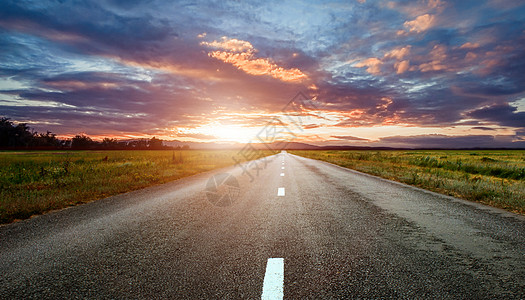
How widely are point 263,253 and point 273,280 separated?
88cm

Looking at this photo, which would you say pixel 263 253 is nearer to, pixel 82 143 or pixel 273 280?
pixel 273 280

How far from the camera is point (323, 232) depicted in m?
4.87

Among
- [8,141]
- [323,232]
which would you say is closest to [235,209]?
[323,232]

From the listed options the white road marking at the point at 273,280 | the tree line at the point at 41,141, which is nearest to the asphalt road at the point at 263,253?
the white road marking at the point at 273,280

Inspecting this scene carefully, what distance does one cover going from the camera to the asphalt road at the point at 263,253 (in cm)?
284

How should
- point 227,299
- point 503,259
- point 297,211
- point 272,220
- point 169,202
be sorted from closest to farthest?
point 227,299 → point 503,259 → point 272,220 → point 297,211 → point 169,202

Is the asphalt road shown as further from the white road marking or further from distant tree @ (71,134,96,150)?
distant tree @ (71,134,96,150)

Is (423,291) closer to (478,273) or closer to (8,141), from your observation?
(478,273)

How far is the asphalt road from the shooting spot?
284 cm

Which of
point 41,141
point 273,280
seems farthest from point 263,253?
point 41,141

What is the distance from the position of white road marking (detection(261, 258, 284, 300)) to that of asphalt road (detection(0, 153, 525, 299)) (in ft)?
0.08

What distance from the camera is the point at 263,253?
382cm

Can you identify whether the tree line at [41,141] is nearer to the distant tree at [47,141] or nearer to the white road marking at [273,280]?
the distant tree at [47,141]

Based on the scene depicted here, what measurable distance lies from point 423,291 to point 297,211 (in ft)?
13.0
